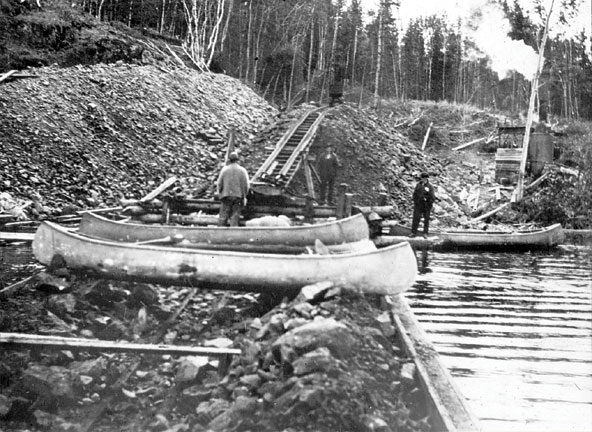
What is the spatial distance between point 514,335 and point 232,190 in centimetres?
467

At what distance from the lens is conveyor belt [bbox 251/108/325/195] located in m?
11.4

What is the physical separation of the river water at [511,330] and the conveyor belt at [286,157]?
11.6 feet

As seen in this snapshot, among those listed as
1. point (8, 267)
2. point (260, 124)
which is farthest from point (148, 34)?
point (8, 267)

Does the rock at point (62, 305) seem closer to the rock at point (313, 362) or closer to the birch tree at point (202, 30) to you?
the rock at point (313, 362)

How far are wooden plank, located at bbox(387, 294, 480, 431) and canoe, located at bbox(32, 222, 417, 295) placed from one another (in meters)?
0.52

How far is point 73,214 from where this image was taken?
14.5 m

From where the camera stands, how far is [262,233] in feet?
25.2

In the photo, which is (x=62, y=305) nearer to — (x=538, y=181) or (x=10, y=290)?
(x=10, y=290)

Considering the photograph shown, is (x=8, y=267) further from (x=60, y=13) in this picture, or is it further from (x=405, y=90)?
(x=405, y=90)

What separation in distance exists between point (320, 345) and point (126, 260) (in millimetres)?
3132

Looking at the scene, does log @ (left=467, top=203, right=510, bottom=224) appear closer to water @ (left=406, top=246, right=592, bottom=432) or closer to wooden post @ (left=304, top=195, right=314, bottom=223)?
water @ (left=406, top=246, right=592, bottom=432)

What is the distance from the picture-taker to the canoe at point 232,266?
5789 millimetres

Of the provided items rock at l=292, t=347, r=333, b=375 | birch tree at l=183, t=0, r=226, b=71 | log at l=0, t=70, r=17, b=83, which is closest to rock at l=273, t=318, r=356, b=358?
rock at l=292, t=347, r=333, b=375

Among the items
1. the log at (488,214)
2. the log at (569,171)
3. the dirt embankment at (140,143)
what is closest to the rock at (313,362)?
the dirt embankment at (140,143)
